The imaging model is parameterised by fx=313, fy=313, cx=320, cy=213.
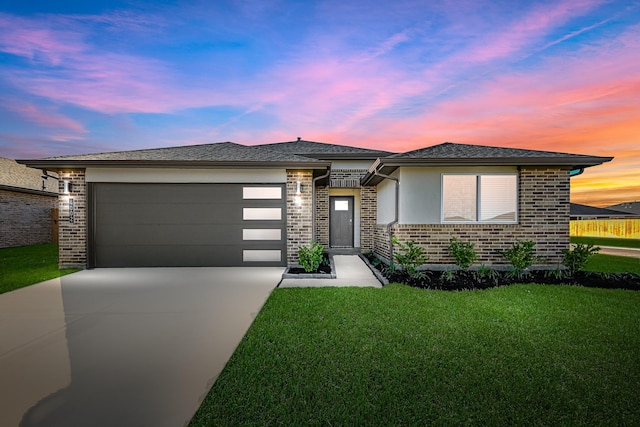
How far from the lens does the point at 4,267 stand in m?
8.96

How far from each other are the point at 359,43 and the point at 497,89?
5.13m

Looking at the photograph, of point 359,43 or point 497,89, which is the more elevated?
point 359,43

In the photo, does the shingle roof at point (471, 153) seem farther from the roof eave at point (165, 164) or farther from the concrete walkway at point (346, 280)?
the concrete walkway at point (346, 280)

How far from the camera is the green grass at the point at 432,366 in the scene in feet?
7.42

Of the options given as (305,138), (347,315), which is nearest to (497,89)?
(305,138)

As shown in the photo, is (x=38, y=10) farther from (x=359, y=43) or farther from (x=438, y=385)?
(x=438, y=385)

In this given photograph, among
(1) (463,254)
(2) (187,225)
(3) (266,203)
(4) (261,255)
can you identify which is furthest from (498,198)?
(2) (187,225)

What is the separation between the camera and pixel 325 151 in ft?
42.5

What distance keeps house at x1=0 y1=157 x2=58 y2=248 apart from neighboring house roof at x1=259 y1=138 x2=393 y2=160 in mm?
11710

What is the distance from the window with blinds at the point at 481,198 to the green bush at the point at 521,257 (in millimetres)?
750

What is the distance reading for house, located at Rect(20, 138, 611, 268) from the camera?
775 centimetres

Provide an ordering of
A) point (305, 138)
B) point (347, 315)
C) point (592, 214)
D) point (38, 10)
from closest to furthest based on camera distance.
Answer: point (347, 315) → point (38, 10) → point (305, 138) → point (592, 214)

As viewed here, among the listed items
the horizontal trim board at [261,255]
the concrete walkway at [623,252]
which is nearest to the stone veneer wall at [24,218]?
the horizontal trim board at [261,255]

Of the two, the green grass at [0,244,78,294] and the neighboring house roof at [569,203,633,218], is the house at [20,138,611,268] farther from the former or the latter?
the neighboring house roof at [569,203,633,218]
